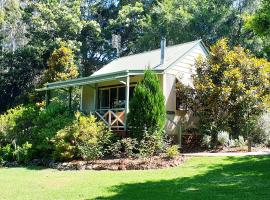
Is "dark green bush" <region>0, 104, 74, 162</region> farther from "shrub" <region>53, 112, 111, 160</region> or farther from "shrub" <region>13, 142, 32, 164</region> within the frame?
"shrub" <region>53, 112, 111, 160</region>

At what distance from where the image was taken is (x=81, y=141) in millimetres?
14516

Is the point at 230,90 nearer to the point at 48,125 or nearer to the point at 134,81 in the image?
the point at 134,81

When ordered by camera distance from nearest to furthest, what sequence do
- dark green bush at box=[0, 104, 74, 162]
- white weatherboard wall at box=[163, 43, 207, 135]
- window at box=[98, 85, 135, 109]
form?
dark green bush at box=[0, 104, 74, 162] → white weatherboard wall at box=[163, 43, 207, 135] → window at box=[98, 85, 135, 109]

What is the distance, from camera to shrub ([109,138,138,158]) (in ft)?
45.7

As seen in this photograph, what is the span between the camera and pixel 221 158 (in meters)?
13.4

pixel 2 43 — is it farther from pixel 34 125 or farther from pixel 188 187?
pixel 188 187

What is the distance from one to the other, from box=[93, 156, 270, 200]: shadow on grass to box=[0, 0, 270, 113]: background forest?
19.5 metres


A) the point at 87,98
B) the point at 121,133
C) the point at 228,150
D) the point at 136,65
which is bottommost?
the point at 228,150

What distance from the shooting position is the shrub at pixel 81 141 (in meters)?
14.1

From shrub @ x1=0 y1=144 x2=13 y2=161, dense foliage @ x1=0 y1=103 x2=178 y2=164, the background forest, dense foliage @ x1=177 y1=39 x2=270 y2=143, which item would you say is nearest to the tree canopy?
dense foliage @ x1=177 y1=39 x2=270 y2=143

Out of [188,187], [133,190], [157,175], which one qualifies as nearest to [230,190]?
[188,187]

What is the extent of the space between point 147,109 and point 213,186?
6.35 metres

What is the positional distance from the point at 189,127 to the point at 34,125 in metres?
7.42

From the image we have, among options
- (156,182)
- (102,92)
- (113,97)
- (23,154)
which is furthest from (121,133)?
(102,92)
